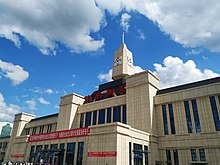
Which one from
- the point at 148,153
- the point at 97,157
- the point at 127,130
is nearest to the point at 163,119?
the point at 148,153

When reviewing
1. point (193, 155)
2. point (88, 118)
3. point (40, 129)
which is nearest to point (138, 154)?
point (193, 155)

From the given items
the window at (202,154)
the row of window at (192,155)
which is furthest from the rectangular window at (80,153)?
the window at (202,154)

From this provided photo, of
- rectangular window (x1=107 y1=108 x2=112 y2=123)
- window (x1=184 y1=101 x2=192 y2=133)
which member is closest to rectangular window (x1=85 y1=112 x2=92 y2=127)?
rectangular window (x1=107 y1=108 x2=112 y2=123)

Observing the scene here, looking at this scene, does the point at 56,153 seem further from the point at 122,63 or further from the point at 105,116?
the point at 122,63

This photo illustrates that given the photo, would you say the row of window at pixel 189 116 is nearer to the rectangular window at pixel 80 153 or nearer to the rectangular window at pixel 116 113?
the rectangular window at pixel 116 113

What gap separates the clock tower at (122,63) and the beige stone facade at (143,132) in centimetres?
1318

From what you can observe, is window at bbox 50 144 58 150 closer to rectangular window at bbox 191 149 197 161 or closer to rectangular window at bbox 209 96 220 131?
rectangular window at bbox 191 149 197 161

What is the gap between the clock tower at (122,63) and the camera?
6003cm

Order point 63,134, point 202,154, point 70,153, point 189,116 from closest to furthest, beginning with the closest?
point 202,154, point 70,153, point 189,116, point 63,134

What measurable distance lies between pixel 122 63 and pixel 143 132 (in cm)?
3058

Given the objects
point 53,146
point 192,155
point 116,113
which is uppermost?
point 116,113

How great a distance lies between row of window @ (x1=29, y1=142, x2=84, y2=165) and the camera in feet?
110

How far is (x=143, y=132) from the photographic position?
34844 mm

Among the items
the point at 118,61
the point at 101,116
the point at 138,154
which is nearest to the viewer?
the point at 138,154
